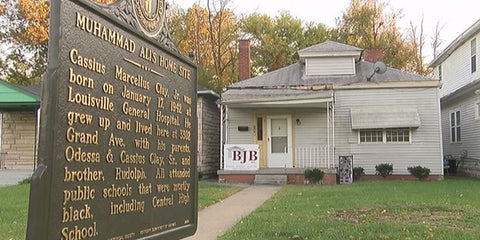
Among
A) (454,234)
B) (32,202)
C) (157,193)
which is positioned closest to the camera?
(32,202)

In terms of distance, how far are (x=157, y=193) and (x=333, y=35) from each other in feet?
115

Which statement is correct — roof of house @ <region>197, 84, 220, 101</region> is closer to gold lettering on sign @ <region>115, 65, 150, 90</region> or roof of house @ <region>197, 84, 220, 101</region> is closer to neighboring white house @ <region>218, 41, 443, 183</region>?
neighboring white house @ <region>218, 41, 443, 183</region>

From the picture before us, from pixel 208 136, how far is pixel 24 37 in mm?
16582

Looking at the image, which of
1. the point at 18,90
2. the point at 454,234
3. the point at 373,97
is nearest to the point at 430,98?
the point at 373,97

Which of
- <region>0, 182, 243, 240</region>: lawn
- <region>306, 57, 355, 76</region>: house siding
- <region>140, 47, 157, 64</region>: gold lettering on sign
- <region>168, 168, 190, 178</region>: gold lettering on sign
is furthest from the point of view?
<region>306, 57, 355, 76</region>: house siding

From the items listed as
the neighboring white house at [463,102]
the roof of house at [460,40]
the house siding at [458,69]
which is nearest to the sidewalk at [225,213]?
the neighboring white house at [463,102]

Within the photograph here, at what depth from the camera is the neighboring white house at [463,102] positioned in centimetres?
1986

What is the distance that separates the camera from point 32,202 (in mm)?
2219

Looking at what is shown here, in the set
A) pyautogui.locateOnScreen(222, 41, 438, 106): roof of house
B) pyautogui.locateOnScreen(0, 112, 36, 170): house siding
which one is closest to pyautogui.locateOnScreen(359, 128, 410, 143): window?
pyautogui.locateOnScreen(222, 41, 438, 106): roof of house

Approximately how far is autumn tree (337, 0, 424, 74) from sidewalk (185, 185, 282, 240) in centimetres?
2451

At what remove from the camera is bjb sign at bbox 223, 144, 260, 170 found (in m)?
17.9

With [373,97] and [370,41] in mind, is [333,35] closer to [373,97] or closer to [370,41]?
[370,41]

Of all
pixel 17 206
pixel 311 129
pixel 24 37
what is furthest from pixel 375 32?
pixel 17 206

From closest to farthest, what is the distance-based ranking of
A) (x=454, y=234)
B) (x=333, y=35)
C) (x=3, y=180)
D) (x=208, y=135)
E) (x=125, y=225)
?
(x=125, y=225) < (x=454, y=234) < (x=3, y=180) < (x=208, y=135) < (x=333, y=35)
